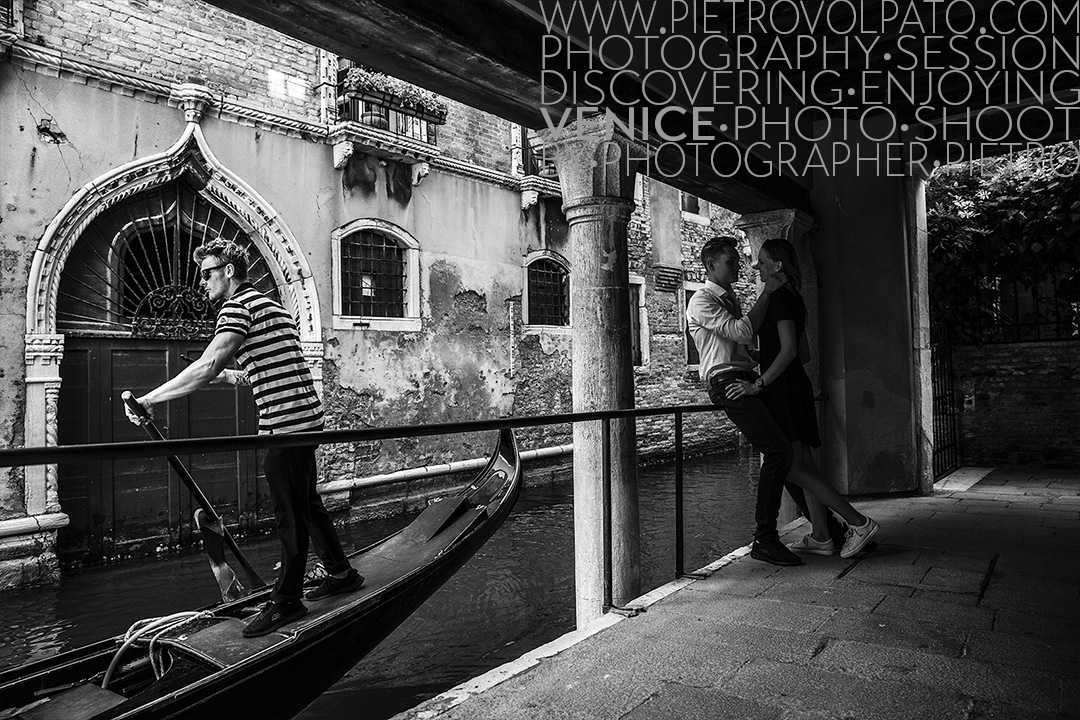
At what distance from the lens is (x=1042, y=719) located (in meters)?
1.76

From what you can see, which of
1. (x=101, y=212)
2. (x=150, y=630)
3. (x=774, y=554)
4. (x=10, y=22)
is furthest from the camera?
(x=101, y=212)

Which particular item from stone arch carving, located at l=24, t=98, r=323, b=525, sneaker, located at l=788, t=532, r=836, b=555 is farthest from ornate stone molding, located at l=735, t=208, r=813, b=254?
stone arch carving, located at l=24, t=98, r=323, b=525

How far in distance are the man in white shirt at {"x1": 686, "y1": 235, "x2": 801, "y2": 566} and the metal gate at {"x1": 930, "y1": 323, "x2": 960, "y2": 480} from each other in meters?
4.36

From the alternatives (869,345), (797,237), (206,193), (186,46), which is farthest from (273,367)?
(186,46)

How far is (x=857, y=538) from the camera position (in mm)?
3396

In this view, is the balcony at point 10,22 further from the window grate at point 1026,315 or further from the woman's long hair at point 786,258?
the window grate at point 1026,315

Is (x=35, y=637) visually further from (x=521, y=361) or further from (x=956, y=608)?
(x=521, y=361)

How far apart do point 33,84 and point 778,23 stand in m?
6.32

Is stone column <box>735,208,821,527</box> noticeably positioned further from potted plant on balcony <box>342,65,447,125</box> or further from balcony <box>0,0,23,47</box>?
balcony <box>0,0,23,47</box>

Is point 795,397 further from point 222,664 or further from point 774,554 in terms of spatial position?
point 222,664

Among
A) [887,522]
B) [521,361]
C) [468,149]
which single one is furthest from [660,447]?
[887,522]

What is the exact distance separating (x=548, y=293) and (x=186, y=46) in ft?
19.2

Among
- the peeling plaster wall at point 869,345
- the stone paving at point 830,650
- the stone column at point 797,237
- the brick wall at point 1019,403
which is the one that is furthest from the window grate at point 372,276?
the brick wall at point 1019,403

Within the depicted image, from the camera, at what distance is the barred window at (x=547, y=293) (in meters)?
11.1
